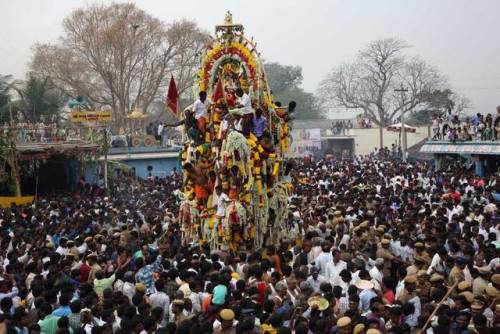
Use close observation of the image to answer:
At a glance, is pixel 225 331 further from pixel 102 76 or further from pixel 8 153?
pixel 102 76

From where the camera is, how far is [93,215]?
634 inches

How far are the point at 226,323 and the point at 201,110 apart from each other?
7.55 meters

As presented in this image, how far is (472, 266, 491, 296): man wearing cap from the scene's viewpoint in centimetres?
846

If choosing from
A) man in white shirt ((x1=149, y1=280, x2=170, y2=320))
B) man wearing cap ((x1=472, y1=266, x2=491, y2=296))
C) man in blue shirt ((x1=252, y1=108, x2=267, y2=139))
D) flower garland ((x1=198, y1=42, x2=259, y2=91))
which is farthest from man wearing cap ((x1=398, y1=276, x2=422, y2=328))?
flower garland ((x1=198, y1=42, x2=259, y2=91))

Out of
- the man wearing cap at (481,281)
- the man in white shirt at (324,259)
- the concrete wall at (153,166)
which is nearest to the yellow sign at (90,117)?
the concrete wall at (153,166)

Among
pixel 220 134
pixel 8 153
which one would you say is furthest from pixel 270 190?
pixel 8 153

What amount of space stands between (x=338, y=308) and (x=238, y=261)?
2.71 m

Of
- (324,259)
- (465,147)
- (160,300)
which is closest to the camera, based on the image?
(160,300)

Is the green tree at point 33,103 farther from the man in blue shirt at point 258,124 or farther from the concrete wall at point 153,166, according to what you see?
the man in blue shirt at point 258,124

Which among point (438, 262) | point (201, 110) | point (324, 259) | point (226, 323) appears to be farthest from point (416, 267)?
point (201, 110)

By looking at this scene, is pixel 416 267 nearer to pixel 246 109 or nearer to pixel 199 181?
pixel 246 109

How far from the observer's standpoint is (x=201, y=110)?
14.2m

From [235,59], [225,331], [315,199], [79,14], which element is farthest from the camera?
[79,14]

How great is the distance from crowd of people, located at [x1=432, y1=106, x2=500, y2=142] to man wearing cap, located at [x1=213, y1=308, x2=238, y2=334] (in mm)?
18017
